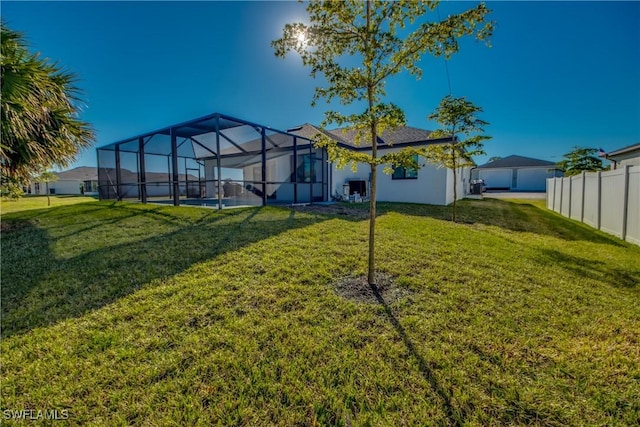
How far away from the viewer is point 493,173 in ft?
123

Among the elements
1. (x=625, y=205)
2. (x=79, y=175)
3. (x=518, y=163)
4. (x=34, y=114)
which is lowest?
(x=625, y=205)

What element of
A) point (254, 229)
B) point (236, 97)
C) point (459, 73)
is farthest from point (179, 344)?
point (236, 97)

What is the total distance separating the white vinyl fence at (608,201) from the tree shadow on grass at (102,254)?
26.2 ft

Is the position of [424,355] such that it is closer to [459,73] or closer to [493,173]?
[459,73]

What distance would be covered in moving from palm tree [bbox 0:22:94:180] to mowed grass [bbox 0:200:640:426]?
2567mm

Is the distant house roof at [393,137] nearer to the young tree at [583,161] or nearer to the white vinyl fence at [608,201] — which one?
the white vinyl fence at [608,201]

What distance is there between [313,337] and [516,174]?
43543mm

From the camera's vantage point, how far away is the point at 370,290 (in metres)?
3.74

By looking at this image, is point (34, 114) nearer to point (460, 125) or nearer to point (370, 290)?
point (370, 290)

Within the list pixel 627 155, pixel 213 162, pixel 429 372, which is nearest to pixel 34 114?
pixel 429 372

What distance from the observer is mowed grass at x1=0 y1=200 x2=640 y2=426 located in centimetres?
195

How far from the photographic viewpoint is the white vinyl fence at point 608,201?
6525mm

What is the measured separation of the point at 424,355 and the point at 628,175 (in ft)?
27.2

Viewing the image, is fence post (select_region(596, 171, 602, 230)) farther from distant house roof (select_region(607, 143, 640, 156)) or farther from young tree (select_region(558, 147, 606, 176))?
young tree (select_region(558, 147, 606, 176))
